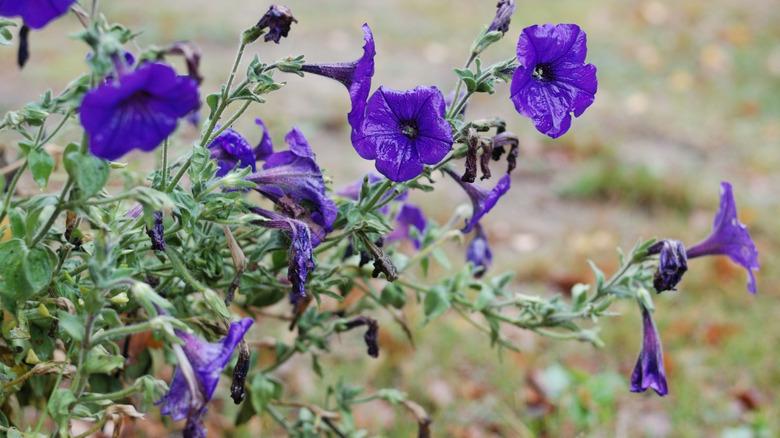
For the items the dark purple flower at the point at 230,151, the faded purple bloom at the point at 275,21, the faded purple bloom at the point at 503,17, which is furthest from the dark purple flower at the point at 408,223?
the faded purple bloom at the point at 275,21

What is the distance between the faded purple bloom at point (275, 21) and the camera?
1100 mm

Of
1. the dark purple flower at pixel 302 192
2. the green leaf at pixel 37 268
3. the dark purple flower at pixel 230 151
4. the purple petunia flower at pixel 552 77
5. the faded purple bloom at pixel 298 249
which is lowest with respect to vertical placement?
the green leaf at pixel 37 268

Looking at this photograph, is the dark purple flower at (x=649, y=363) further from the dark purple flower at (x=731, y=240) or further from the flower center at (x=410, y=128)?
the flower center at (x=410, y=128)

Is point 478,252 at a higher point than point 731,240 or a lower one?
lower

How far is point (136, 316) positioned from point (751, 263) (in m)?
1.01

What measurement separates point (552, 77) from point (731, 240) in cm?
56

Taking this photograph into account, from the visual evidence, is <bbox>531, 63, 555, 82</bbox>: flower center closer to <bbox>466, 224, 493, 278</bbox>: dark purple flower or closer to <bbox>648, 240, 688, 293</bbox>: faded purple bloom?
<bbox>648, 240, 688, 293</bbox>: faded purple bloom

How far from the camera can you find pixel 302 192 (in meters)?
1.24

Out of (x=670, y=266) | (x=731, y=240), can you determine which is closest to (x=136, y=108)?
(x=670, y=266)

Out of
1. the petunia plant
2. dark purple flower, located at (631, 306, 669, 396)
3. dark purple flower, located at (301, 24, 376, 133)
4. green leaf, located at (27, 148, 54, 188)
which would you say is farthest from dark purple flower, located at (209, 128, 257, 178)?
dark purple flower, located at (631, 306, 669, 396)

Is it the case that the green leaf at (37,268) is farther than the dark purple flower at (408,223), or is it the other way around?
the dark purple flower at (408,223)

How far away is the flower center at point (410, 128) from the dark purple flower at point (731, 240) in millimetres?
636

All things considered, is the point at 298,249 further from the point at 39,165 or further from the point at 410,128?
the point at 39,165

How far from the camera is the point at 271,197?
1.27 m
